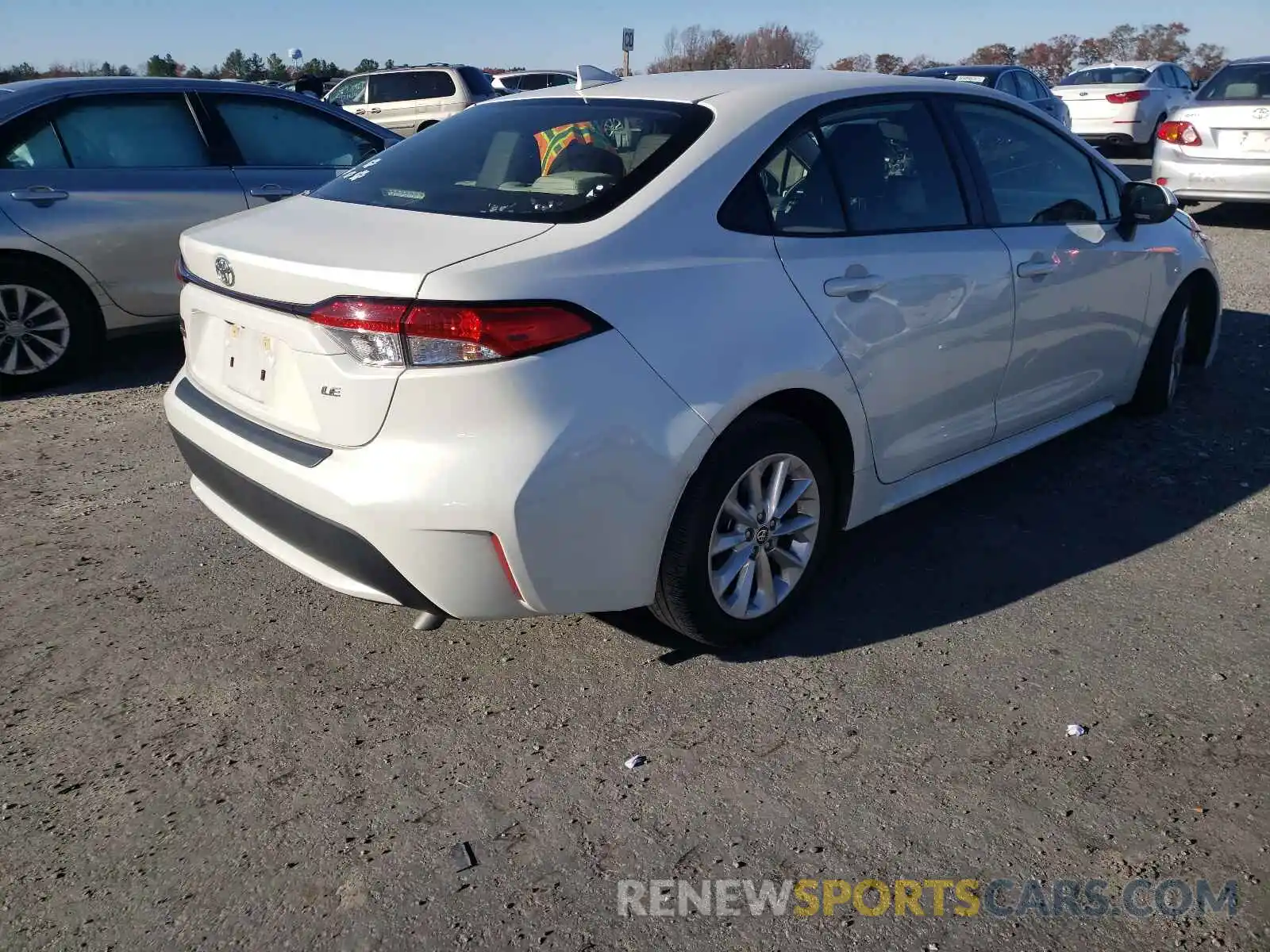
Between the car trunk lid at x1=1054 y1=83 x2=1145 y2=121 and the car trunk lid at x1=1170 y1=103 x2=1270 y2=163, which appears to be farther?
the car trunk lid at x1=1054 y1=83 x2=1145 y2=121

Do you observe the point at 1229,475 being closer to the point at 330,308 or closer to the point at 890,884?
the point at 890,884

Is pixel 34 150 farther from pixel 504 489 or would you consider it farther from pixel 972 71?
pixel 972 71

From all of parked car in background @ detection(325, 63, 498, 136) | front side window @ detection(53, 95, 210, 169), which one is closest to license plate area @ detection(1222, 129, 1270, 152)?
front side window @ detection(53, 95, 210, 169)

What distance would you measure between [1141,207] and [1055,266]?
75 cm

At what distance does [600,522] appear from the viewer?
2652 millimetres

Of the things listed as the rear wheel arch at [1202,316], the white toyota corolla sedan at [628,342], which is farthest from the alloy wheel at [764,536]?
the rear wheel arch at [1202,316]

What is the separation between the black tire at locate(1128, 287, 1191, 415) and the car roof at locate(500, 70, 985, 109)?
180cm

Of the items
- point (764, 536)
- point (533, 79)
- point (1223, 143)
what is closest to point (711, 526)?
point (764, 536)

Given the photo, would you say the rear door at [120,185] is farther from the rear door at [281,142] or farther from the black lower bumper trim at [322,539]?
the black lower bumper trim at [322,539]

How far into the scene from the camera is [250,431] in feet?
9.61

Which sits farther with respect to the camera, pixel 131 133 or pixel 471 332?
pixel 131 133

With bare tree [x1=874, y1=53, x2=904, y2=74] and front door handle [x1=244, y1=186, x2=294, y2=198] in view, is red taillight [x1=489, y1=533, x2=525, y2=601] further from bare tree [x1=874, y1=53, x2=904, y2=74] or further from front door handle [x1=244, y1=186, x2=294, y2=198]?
bare tree [x1=874, y1=53, x2=904, y2=74]

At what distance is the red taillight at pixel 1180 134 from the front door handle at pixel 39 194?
9.63 metres

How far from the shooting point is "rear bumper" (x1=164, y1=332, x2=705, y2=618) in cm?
250
